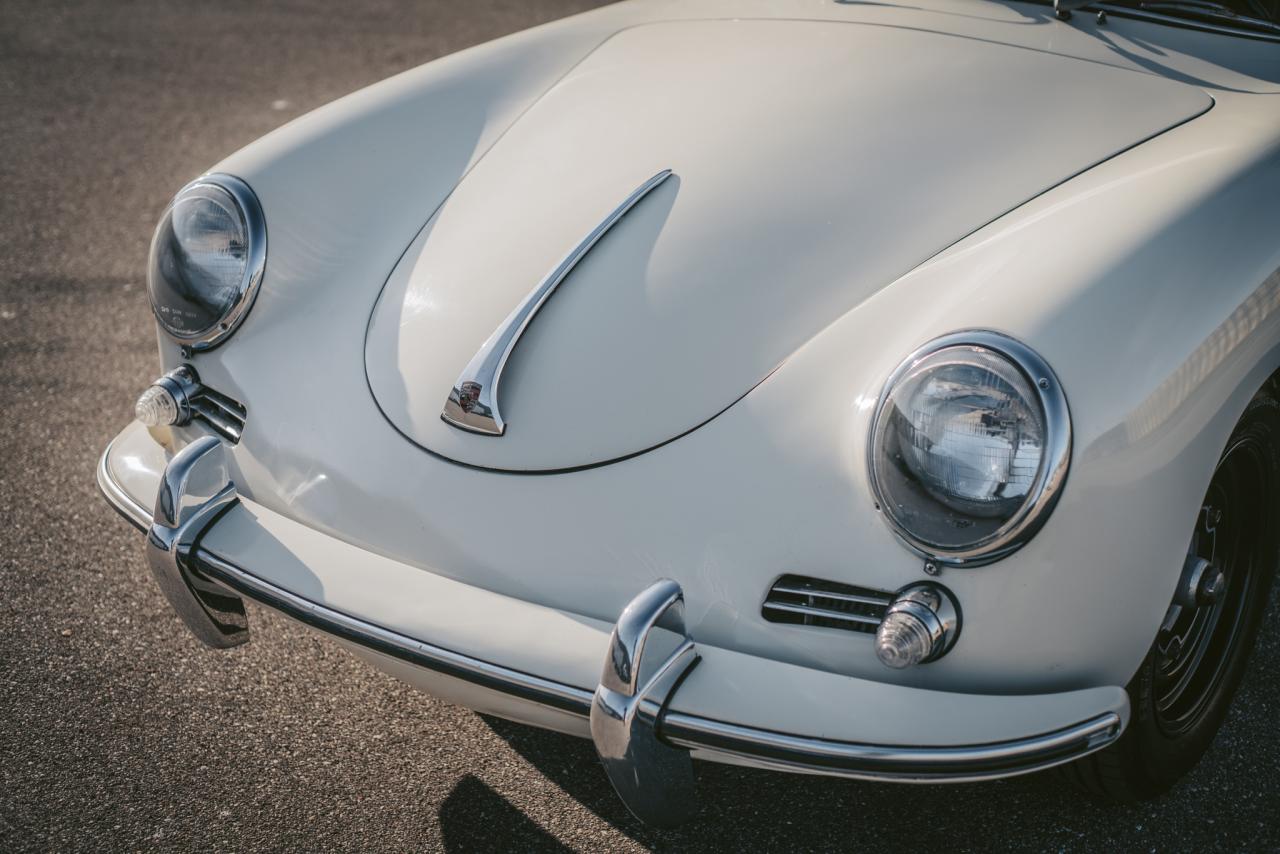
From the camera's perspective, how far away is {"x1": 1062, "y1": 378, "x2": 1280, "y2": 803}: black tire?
6.03ft

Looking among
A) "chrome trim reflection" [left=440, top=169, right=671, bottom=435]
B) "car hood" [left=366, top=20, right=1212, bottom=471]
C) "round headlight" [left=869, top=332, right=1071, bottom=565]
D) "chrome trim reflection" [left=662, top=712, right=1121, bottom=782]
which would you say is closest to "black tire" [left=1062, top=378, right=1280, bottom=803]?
"chrome trim reflection" [left=662, top=712, right=1121, bottom=782]

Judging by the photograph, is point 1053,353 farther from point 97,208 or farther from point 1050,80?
point 97,208

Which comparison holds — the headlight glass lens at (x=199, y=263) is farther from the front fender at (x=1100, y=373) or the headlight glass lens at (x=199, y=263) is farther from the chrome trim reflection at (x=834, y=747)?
the front fender at (x=1100, y=373)

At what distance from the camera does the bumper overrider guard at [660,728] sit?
1.46 meters

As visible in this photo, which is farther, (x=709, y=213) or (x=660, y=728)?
(x=709, y=213)

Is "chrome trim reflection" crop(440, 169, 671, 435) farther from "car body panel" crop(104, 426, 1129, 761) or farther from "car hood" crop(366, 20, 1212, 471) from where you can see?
"car body panel" crop(104, 426, 1129, 761)

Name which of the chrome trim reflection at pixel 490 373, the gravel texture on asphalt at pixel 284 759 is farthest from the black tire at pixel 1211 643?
the chrome trim reflection at pixel 490 373

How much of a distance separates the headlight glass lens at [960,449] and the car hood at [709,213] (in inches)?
7.4

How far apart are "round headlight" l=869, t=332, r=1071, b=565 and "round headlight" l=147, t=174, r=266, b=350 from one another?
118cm

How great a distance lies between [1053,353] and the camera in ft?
5.03

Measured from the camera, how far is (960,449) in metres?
1.52

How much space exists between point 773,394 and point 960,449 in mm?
323

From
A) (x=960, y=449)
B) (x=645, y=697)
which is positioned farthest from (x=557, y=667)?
(x=960, y=449)

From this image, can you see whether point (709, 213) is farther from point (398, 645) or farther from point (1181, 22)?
point (1181, 22)
